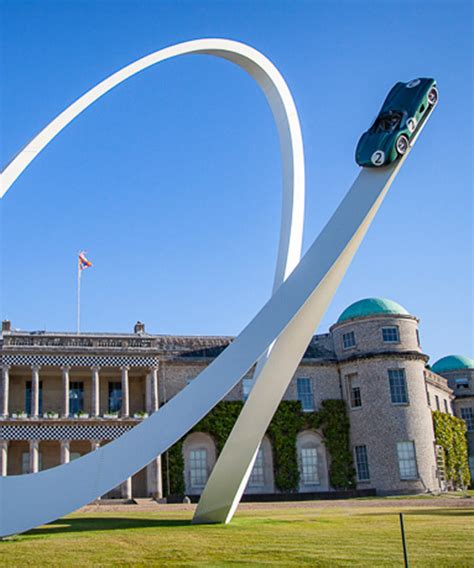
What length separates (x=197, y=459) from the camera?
131ft

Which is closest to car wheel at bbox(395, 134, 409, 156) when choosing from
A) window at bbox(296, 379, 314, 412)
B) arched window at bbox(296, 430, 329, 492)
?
arched window at bbox(296, 430, 329, 492)

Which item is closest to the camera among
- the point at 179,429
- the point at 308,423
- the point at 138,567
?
the point at 138,567

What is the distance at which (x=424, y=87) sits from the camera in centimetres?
1502

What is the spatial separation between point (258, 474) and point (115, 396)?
9642 millimetres

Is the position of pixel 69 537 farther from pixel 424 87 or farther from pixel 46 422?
pixel 46 422

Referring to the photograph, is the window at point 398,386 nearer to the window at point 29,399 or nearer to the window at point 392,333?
the window at point 392,333

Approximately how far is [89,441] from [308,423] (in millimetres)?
12640

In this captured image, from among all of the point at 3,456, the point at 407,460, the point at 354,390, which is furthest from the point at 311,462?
the point at 3,456

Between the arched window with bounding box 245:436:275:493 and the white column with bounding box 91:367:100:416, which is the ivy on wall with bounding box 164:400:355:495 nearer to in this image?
the arched window with bounding box 245:436:275:493

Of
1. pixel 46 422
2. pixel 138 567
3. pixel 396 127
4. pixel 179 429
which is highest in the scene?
pixel 396 127

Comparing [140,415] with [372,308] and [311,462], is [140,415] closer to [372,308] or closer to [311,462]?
[311,462]

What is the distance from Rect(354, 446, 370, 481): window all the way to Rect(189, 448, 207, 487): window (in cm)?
891

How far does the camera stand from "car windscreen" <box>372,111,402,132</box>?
14734 millimetres

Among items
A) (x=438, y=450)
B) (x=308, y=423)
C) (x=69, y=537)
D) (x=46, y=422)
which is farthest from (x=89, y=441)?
(x=69, y=537)
